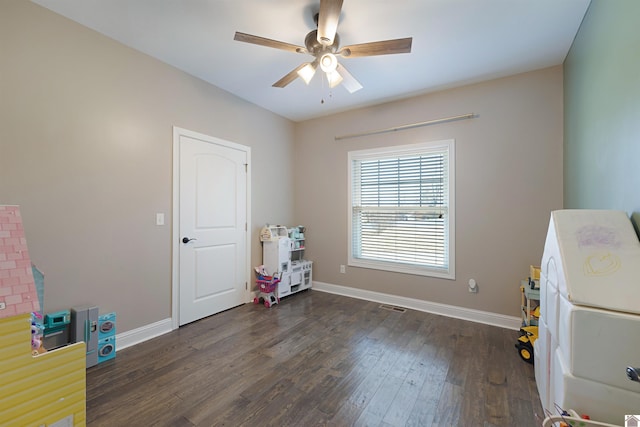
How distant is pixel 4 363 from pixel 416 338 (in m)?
2.84

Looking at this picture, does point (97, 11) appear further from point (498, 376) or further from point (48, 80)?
point (498, 376)

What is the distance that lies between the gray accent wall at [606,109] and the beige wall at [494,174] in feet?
1.02

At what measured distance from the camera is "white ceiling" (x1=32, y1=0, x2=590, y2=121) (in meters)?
1.99

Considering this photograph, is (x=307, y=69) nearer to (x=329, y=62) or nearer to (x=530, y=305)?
(x=329, y=62)

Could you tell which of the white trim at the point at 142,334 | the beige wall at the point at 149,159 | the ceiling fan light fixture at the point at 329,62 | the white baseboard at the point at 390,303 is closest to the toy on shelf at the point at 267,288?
the beige wall at the point at 149,159

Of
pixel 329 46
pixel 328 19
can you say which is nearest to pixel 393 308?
pixel 329 46

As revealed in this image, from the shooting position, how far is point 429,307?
3406 mm

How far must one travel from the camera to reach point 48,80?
2062mm

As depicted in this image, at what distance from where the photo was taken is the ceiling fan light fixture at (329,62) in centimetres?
202

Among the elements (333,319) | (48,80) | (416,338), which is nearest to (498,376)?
(416,338)

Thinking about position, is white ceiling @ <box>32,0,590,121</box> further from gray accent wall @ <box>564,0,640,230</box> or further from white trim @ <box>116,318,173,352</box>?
white trim @ <box>116,318,173,352</box>

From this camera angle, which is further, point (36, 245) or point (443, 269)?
point (443, 269)

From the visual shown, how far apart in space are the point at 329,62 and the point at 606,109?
186 cm

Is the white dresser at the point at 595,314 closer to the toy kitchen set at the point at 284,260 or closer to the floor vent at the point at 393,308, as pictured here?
the floor vent at the point at 393,308
